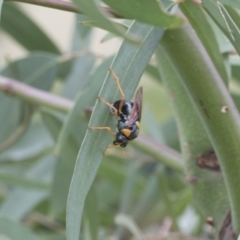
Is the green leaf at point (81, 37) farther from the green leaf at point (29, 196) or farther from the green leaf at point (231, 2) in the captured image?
the green leaf at point (231, 2)

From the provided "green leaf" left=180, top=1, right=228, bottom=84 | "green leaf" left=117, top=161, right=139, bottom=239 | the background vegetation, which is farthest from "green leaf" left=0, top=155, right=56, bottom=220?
"green leaf" left=180, top=1, right=228, bottom=84

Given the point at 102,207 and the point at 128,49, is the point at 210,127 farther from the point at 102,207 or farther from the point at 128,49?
the point at 102,207

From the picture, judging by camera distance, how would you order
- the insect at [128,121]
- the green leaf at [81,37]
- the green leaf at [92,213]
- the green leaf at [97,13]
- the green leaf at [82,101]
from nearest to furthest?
1. the green leaf at [97,13]
2. the insect at [128,121]
3. the green leaf at [82,101]
4. the green leaf at [92,213]
5. the green leaf at [81,37]

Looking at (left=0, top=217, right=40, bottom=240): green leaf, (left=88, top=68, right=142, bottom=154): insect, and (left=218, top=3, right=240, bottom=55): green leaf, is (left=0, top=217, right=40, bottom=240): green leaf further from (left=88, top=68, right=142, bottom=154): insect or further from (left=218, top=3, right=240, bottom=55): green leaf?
(left=218, top=3, right=240, bottom=55): green leaf

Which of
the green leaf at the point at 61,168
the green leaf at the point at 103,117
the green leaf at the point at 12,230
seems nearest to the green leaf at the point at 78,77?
the green leaf at the point at 61,168

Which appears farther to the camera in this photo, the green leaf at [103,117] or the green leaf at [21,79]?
the green leaf at [21,79]

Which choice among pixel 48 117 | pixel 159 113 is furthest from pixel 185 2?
pixel 159 113

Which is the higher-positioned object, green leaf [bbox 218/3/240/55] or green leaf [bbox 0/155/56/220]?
green leaf [bbox 218/3/240/55]
